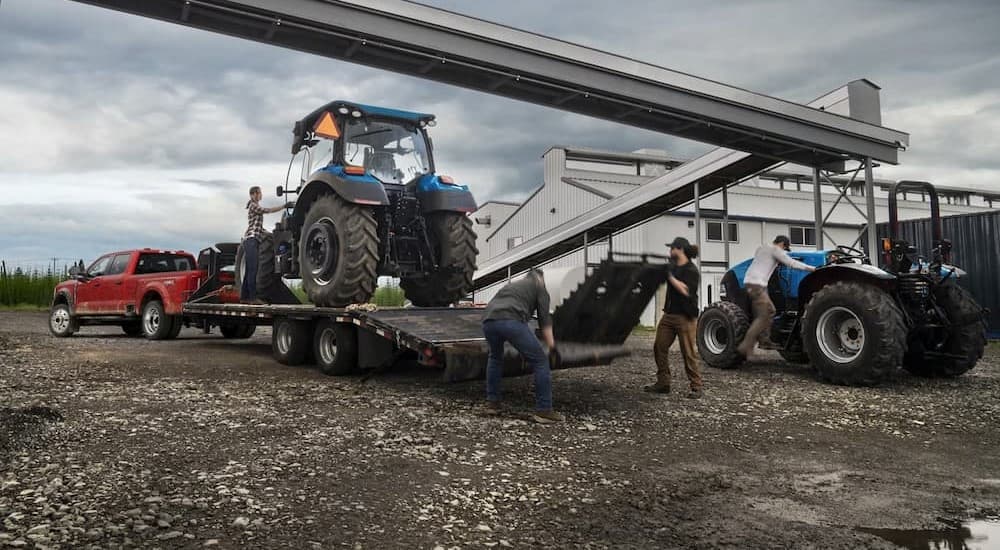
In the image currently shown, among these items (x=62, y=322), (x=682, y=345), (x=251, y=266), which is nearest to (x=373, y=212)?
(x=251, y=266)

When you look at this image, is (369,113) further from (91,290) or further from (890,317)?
(91,290)

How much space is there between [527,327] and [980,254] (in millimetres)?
14365

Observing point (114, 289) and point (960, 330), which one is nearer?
point (960, 330)

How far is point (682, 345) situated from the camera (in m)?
7.81

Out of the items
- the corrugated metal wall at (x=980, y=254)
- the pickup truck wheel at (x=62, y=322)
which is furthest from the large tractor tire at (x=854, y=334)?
the pickup truck wheel at (x=62, y=322)

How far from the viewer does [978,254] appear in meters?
16.1

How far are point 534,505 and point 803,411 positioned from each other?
409 centimetres

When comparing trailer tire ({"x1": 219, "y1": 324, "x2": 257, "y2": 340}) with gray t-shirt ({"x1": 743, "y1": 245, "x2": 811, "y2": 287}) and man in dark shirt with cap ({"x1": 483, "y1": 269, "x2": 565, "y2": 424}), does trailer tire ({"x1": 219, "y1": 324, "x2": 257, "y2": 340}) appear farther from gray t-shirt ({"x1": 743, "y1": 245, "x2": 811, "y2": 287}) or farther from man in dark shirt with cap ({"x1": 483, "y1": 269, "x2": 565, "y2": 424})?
gray t-shirt ({"x1": 743, "y1": 245, "x2": 811, "y2": 287})

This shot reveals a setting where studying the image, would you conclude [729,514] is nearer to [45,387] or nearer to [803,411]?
[803,411]

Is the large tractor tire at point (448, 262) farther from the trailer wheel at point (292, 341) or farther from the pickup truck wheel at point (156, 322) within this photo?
the pickup truck wheel at point (156, 322)

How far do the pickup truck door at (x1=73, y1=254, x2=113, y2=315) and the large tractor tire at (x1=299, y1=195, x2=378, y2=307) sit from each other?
7.73m

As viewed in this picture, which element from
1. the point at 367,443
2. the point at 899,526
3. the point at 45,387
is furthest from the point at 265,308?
the point at 899,526

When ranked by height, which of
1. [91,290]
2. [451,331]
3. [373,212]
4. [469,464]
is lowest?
[469,464]

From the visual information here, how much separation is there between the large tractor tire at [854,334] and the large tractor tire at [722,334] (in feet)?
3.80
